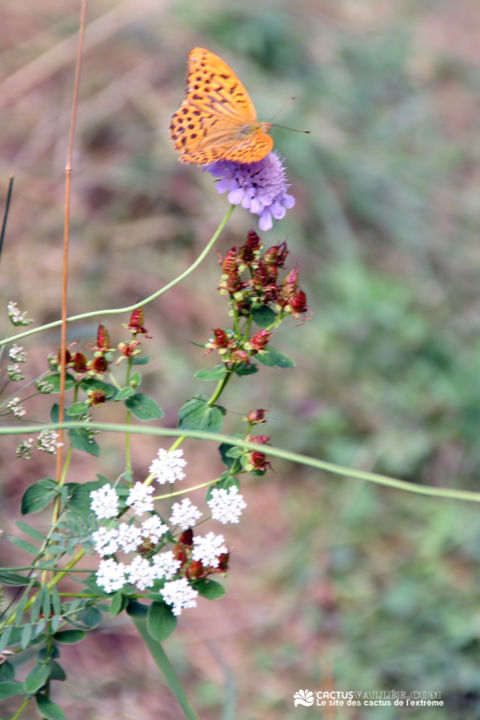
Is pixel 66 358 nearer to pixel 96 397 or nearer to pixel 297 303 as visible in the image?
pixel 96 397

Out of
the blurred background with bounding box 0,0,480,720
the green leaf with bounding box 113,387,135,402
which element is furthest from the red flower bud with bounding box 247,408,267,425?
the blurred background with bounding box 0,0,480,720

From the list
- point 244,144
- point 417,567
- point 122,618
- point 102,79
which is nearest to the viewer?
point 244,144

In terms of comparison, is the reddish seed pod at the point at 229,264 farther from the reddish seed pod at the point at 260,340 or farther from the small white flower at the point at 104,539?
the small white flower at the point at 104,539

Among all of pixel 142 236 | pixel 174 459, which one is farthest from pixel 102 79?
pixel 174 459

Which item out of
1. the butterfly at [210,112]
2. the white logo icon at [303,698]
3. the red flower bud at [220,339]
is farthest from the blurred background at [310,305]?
the red flower bud at [220,339]

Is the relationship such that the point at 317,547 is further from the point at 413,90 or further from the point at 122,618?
the point at 413,90

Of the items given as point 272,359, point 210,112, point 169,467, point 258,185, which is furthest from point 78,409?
point 210,112
